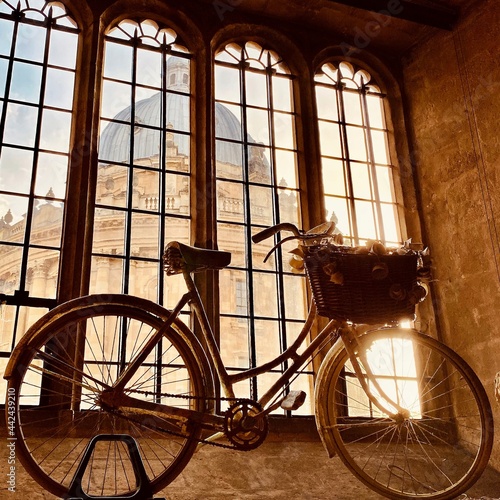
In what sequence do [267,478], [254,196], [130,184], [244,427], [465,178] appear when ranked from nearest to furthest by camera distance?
[244,427]
[267,478]
[130,184]
[465,178]
[254,196]

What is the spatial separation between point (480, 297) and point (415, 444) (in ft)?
3.70

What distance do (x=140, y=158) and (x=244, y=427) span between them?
281 centimetres

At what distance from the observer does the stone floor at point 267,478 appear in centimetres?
319

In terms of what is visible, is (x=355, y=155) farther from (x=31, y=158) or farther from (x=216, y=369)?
(x=216, y=369)

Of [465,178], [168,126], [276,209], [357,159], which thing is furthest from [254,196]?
[465,178]

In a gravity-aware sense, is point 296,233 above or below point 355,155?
below

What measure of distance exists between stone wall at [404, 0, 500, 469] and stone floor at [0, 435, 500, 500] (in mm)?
1087

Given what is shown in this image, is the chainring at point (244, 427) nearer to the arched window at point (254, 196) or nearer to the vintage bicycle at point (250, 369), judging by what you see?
the vintage bicycle at point (250, 369)

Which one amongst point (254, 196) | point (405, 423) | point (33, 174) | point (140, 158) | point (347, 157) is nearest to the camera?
point (405, 423)

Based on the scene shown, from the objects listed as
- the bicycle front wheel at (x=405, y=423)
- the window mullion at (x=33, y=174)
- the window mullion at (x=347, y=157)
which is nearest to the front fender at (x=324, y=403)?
the bicycle front wheel at (x=405, y=423)

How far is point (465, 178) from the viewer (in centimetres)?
487

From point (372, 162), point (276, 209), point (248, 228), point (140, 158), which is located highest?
point (372, 162)

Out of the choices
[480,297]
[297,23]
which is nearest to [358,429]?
[480,297]

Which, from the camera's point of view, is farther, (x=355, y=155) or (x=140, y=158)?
(x=355, y=155)
